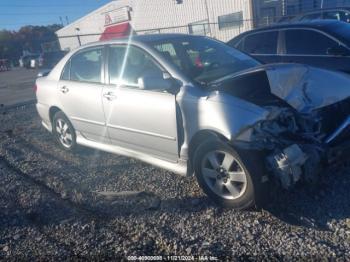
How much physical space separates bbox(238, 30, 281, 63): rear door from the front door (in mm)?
3057

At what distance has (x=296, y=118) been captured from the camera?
319 cm

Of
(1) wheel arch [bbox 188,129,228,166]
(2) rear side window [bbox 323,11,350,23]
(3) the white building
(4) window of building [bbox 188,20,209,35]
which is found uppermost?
(3) the white building

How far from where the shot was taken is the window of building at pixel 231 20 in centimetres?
2133

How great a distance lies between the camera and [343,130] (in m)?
3.10

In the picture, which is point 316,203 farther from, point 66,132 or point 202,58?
point 66,132

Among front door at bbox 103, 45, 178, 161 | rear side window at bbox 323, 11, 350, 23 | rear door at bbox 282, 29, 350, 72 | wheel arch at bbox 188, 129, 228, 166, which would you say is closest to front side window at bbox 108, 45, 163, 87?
front door at bbox 103, 45, 178, 161

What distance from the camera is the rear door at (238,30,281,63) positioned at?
20.5 feet

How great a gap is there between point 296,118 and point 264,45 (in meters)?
3.67

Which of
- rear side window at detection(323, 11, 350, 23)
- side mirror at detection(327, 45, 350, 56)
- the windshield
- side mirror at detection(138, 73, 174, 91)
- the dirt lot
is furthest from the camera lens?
the dirt lot

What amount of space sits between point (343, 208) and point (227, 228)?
3.54 ft

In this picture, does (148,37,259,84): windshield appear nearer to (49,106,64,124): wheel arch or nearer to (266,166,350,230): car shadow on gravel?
(266,166,350,230): car shadow on gravel

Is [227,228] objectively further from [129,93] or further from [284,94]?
[129,93]

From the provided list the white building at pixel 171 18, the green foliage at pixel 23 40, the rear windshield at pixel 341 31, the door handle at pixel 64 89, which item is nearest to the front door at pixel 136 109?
the door handle at pixel 64 89

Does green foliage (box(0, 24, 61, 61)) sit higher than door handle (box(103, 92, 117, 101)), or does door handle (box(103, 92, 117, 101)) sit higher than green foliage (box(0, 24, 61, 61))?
green foliage (box(0, 24, 61, 61))
